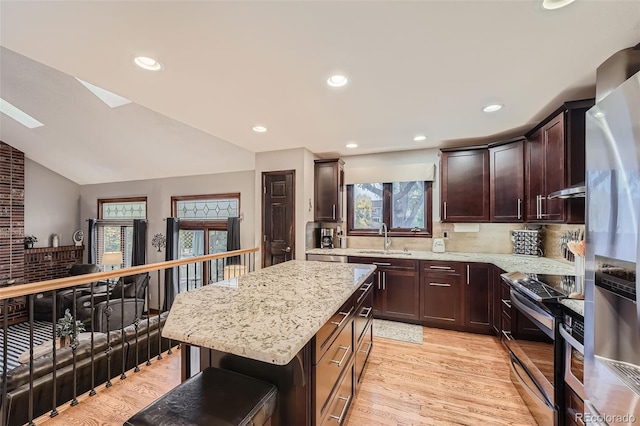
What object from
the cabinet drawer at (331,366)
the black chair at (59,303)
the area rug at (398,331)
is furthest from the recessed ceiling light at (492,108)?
the black chair at (59,303)

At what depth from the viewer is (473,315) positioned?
3.08 metres

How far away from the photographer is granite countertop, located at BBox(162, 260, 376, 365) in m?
0.91

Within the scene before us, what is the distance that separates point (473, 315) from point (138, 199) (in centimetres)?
713

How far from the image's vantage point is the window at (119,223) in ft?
20.0

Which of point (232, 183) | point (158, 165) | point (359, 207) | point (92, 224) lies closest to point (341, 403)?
point (359, 207)

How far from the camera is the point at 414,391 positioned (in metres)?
2.08

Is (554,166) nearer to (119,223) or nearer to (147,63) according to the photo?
(147,63)

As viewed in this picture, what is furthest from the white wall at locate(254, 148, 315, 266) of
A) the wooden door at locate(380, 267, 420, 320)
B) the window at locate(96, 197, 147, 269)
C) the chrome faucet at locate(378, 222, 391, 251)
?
the window at locate(96, 197, 147, 269)

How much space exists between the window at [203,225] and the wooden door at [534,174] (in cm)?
458

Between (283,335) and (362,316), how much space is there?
1.31 metres

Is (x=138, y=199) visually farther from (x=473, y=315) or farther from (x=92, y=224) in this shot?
(x=473, y=315)

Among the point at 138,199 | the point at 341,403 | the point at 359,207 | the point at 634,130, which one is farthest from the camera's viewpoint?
the point at 138,199

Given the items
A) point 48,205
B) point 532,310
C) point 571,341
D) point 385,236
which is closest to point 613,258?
point 571,341

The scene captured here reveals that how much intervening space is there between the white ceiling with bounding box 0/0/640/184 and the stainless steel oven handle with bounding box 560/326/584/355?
1.67m
